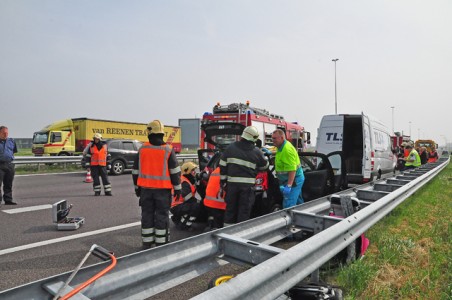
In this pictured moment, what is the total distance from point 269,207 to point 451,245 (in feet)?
8.60

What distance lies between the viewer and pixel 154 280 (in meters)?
1.95

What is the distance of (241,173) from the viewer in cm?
492

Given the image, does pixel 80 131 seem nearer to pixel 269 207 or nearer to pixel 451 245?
pixel 269 207

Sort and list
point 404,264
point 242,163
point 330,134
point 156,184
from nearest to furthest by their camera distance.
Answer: point 404,264 → point 156,184 → point 242,163 → point 330,134

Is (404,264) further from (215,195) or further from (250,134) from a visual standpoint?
(215,195)

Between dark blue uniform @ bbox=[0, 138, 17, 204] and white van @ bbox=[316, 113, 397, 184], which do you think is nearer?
dark blue uniform @ bbox=[0, 138, 17, 204]

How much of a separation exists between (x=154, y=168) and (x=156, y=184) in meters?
0.23

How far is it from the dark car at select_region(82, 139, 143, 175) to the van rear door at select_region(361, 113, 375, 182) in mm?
10376

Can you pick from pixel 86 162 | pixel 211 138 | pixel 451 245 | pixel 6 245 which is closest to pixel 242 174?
pixel 211 138

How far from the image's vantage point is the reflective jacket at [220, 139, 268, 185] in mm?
4918

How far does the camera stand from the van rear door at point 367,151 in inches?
394

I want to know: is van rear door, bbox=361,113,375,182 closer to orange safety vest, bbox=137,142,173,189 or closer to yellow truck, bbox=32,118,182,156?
orange safety vest, bbox=137,142,173,189

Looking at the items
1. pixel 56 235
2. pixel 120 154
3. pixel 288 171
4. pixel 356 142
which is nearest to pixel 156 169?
pixel 288 171

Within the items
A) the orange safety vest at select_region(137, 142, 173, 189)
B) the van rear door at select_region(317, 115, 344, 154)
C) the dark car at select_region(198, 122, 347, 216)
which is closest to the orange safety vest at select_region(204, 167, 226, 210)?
the dark car at select_region(198, 122, 347, 216)
